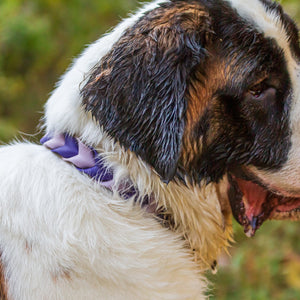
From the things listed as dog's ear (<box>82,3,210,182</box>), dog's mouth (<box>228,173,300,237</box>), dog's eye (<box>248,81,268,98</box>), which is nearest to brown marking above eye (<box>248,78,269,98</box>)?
dog's eye (<box>248,81,268,98</box>)

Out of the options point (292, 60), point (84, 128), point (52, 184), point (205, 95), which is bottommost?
point (52, 184)

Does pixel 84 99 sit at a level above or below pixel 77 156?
above

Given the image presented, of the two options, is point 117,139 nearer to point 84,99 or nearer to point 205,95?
point 84,99

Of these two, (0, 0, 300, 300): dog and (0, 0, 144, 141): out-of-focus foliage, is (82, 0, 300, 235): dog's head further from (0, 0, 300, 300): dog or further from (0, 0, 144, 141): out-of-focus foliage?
(0, 0, 144, 141): out-of-focus foliage

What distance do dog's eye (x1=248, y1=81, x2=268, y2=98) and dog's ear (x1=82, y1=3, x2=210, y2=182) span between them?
249 mm

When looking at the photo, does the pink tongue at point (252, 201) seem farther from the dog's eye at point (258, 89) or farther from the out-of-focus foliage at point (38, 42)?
the out-of-focus foliage at point (38, 42)

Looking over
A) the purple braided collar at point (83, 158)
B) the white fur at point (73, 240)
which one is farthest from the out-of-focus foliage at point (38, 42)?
the white fur at point (73, 240)

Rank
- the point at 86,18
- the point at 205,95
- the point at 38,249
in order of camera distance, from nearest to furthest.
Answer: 1. the point at 38,249
2. the point at 205,95
3. the point at 86,18

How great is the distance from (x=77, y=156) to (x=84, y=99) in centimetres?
24

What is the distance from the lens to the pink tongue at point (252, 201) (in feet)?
7.88

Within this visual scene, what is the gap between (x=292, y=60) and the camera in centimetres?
221

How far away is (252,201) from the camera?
244cm

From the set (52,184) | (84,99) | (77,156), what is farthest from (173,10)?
(52,184)

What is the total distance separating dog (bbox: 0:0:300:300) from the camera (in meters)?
2.03
